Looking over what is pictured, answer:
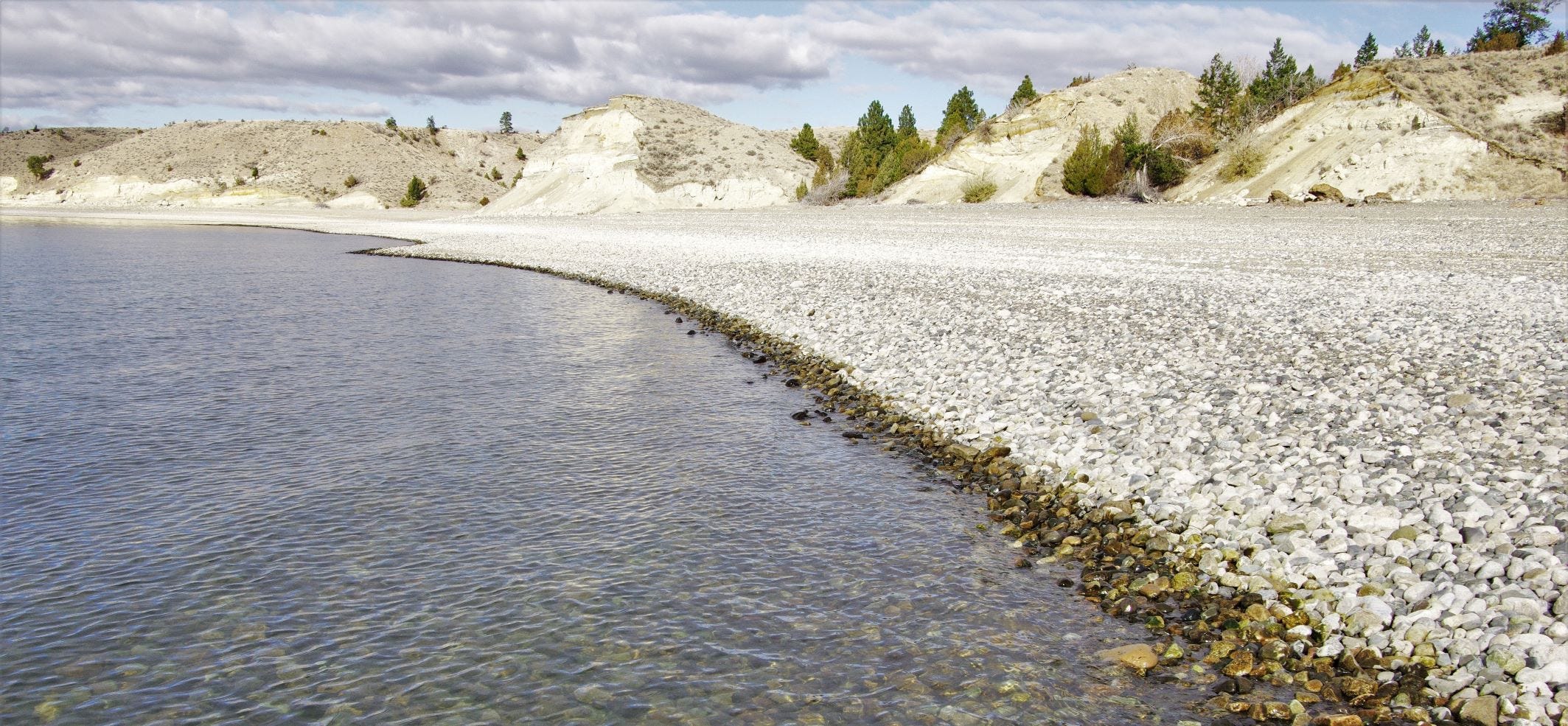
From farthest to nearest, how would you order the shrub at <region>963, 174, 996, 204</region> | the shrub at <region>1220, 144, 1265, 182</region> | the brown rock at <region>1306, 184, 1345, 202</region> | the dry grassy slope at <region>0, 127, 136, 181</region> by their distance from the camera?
1. the dry grassy slope at <region>0, 127, 136, 181</region>
2. the shrub at <region>963, 174, 996, 204</region>
3. the shrub at <region>1220, 144, 1265, 182</region>
4. the brown rock at <region>1306, 184, 1345, 202</region>

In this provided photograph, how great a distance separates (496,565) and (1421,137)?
146ft

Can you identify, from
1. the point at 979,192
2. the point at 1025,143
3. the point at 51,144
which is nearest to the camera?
the point at 979,192

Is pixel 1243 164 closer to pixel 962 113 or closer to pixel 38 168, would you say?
pixel 962 113

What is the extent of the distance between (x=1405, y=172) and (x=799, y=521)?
130ft

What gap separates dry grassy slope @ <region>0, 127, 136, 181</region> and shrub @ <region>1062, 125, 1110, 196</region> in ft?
429

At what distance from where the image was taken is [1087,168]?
5066cm

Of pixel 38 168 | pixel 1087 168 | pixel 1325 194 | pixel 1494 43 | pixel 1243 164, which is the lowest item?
pixel 1325 194

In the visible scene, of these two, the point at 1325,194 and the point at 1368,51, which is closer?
the point at 1325,194

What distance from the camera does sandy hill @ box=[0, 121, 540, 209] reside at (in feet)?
355

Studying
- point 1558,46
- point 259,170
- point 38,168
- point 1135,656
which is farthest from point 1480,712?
point 38,168

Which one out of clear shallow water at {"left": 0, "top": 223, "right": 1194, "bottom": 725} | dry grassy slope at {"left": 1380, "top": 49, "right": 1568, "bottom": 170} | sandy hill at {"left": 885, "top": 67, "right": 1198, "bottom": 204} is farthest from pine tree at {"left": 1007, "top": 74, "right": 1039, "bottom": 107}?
clear shallow water at {"left": 0, "top": 223, "right": 1194, "bottom": 725}

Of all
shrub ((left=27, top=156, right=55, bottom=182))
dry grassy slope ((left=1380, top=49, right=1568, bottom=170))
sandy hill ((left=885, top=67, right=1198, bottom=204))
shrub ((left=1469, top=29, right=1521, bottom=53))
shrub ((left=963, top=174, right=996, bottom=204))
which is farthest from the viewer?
shrub ((left=27, top=156, right=55, bottom=182))

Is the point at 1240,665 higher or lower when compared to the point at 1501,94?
lower

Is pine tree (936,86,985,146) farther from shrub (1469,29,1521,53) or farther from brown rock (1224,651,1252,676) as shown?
brown rock (1224,651,1252,676)
